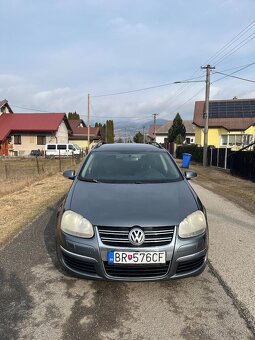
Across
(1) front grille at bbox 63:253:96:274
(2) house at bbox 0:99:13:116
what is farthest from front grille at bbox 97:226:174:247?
(2) house at bbox 0:99:13:116

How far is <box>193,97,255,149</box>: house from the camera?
3831 centimetres

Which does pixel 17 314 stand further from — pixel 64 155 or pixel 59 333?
pixel 64 155

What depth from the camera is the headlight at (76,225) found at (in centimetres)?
353

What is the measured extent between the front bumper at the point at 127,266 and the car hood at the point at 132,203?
0.76ft

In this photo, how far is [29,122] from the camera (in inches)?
1919

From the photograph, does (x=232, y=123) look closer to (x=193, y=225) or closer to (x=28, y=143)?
(x=28, y=143)

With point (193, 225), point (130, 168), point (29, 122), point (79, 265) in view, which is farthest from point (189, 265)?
point (29, 122)

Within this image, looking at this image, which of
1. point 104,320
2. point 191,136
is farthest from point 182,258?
point 191,136

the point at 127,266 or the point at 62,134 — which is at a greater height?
the point at 62,134

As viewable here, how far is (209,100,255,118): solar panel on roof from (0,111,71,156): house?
20.7m

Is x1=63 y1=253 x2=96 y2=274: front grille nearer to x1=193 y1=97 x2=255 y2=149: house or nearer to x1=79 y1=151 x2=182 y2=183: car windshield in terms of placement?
x1=79 y1=151 x2=182 y2=183: car windshield

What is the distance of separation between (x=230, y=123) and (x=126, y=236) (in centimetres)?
3768

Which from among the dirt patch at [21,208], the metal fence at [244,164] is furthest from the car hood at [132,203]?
the metal fence at [244,164]

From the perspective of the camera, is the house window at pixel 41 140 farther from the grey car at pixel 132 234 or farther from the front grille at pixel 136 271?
the front grille at pixel 136 271
